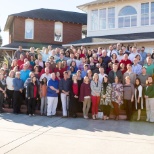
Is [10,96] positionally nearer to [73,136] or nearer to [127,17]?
[73,136]

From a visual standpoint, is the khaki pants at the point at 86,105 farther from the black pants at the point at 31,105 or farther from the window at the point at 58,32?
the window at the point at 58,32

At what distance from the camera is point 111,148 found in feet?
21.7

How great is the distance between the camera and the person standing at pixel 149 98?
31.6 ft

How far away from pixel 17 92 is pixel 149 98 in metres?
5.37

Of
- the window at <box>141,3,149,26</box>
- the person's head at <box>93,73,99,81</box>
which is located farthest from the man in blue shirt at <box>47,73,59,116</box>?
the window at <box>141,3,149,26</box>

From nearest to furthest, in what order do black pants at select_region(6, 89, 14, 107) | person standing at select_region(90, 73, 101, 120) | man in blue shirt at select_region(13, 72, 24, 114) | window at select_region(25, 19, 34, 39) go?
person standing at select_region(90, 73, 101, 120)
man in blue shirt at select_region(13, 72, 24, 114)
black pants at select_region(6, 89, 14, 107)
window at select_region(25, 19, 34, 39)

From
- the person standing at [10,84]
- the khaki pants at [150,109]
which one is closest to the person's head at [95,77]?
the khaki pants at [150,109]

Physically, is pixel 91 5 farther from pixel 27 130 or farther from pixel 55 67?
pixel 27 130

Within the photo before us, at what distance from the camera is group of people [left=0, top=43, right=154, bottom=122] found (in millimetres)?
9930

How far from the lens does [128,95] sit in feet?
32.4

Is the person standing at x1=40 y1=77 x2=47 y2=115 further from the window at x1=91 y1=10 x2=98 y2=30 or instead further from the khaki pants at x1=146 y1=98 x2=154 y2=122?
the window at x1=91 y1=10 x2=98 y2=30

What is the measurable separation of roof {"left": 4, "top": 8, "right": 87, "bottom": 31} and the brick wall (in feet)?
1.39

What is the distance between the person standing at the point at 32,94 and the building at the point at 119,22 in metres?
9.16

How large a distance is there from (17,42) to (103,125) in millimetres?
19596
